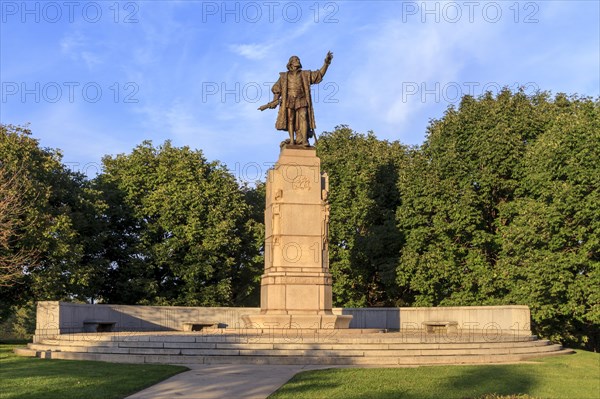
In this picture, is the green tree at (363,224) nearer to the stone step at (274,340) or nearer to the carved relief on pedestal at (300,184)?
the carved relief on pedestal at (300,184)

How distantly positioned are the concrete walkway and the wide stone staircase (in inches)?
33.5

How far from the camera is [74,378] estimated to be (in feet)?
46.8

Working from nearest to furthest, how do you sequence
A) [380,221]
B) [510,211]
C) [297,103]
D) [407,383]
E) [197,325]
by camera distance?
1. [407,383]
2. [297,103]
3. [197,325]
4. [510,211]
5. [380,221]

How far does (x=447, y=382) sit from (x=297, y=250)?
10.7m

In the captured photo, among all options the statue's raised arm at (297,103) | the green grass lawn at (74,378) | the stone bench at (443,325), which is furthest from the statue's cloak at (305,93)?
the green grass lawn at (74,378)

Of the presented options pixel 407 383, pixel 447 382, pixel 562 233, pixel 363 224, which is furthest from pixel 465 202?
pixel 407 383

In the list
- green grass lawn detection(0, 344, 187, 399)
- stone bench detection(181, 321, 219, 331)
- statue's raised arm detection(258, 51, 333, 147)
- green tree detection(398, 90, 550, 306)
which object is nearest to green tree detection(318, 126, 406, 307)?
green tree detection(398, 90, 550, 306)

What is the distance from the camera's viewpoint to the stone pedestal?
23.3 metres

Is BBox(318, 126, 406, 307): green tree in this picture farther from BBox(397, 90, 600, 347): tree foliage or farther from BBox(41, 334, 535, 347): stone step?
BBox(41, 334, 535, 347): stone step

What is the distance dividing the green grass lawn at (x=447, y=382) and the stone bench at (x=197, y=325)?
47.7ft

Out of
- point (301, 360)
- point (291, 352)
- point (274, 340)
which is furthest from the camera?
point (274, 340)

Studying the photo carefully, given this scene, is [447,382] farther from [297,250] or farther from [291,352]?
[297,250]

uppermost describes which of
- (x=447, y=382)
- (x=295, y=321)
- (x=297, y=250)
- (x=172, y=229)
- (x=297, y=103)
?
(x=297, y=103)

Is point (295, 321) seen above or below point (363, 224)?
below
